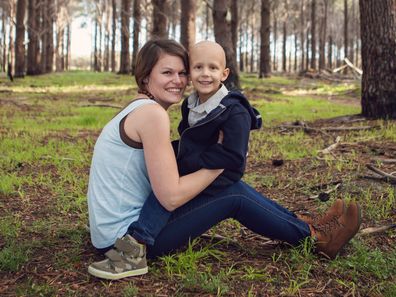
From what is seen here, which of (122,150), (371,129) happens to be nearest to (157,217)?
(122,150)

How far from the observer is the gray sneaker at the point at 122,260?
8.20ft

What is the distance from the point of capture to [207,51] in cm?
263

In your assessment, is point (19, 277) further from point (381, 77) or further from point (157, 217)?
point (381, 77)

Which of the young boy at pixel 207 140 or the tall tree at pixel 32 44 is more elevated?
the tall tree at pixel 32 44

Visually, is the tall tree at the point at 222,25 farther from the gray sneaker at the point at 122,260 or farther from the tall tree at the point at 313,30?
the tall tree at the point at 313,30

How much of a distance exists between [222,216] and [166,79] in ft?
2.80

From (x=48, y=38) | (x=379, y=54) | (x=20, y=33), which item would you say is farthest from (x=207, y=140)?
(x=48, y=38)

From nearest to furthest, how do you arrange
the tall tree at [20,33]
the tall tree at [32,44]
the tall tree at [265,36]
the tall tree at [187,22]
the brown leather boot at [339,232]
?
1. the brown leather boot at [339,232]
2. the tall tree at [187,22]
3. the tall tree at [20,33]
4. the tall tree at [265,36]
5. the tall tree at [32,44]

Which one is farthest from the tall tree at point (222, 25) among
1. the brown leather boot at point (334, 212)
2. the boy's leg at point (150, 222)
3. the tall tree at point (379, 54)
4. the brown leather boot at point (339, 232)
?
the boy's leg at point (150, 222)

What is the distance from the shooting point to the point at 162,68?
8.64 feet

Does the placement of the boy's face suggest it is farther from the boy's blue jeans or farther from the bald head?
the boy's blue jeans

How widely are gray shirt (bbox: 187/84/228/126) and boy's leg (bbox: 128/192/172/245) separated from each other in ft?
1.70

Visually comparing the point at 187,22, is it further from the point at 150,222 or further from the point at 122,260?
the point at 122,260

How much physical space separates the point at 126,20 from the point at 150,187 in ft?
77.9
